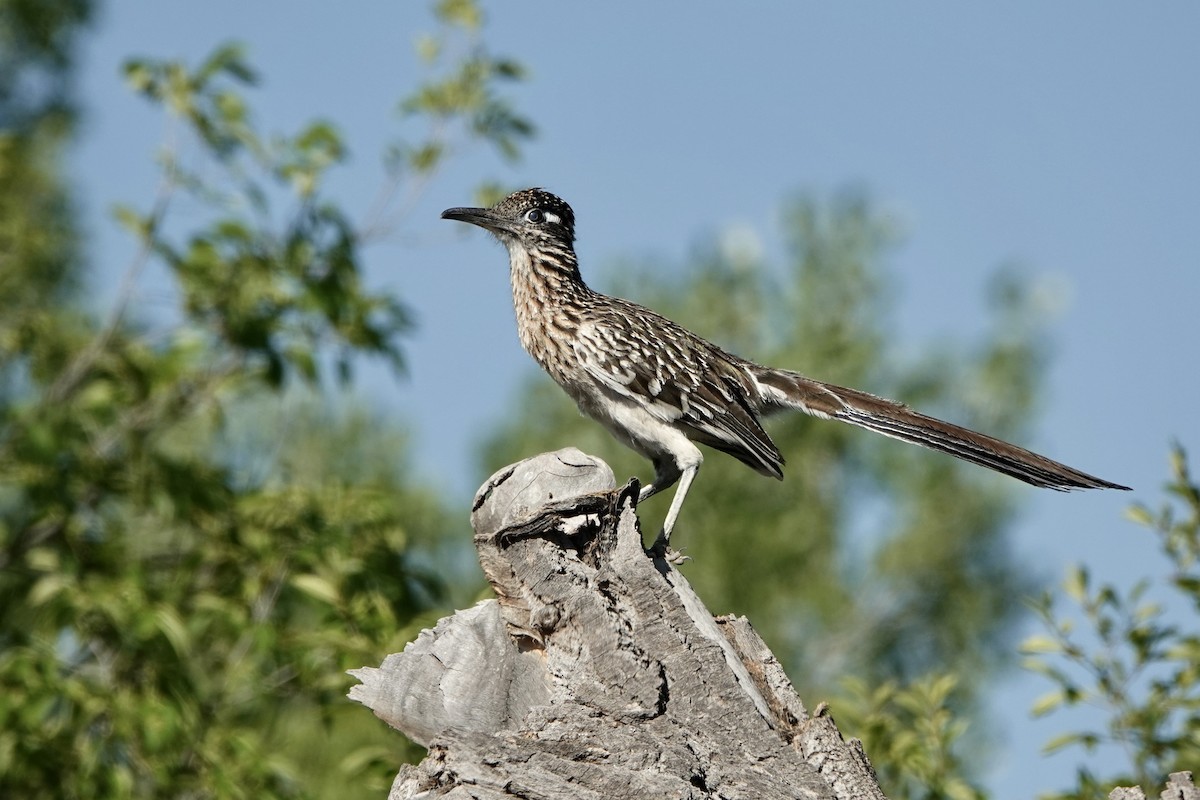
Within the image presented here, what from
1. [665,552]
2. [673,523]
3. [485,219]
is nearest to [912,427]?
[673,523]

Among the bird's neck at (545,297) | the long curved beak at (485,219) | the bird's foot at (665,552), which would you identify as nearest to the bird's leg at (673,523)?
the bird's foot at (665,552)

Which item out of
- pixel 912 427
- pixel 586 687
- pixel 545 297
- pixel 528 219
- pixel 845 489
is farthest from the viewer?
pixel 845 489

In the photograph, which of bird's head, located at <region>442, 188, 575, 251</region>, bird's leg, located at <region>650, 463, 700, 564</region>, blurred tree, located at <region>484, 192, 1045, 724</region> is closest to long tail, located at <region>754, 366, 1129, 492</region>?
bird's leg, located at <region>650, 463, 700, 564</region>

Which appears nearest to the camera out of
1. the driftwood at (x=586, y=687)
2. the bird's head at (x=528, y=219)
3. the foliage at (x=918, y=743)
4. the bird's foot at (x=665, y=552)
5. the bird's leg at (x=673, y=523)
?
the driftwood at (x=586, y=687)

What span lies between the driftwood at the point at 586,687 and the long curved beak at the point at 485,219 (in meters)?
3.04

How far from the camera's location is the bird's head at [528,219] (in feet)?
23.2

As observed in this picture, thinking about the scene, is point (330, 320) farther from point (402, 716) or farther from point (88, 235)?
point (88, 235)

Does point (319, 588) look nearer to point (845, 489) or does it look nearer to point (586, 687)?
point (586, 687)

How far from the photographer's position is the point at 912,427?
5.97m

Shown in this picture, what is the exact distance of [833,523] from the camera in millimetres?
24094

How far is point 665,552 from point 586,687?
1.23 meters

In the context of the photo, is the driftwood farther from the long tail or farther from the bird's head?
the bird's head

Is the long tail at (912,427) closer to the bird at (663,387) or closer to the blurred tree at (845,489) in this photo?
the bird at (663,387)

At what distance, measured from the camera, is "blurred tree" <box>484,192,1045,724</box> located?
856 inches
